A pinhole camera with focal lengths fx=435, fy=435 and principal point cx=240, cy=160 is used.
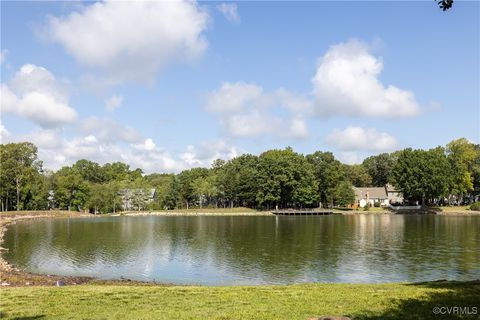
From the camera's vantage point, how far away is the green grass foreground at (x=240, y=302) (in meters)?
14.1

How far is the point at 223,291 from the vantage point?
19594mm

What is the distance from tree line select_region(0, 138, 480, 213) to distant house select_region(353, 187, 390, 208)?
12.4m

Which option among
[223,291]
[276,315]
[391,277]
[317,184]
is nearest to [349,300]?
[276,315]

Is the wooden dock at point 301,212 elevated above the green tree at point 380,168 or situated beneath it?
situated beneath

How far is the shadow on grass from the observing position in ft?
43.0

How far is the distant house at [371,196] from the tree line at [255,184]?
1242 cm

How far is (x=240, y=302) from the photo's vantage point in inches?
647

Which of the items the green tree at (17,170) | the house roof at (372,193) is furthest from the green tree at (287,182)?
the green tree at (17,170)

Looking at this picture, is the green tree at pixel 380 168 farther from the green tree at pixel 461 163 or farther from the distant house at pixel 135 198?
the distant house at pixel 135 198

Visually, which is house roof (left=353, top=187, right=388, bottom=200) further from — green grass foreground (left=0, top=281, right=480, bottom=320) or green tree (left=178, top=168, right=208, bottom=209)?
green grass foreground (left=0, top=281, right=480, bottom=320)

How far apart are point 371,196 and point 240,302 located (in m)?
146

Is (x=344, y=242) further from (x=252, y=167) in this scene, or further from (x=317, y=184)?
(x=252, y=167)

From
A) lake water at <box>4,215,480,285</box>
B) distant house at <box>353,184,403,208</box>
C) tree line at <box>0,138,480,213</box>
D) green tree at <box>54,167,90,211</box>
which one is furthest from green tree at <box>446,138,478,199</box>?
green tree at <box>54,167,90,211</box>

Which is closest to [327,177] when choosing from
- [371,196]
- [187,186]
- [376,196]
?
[371,196]
